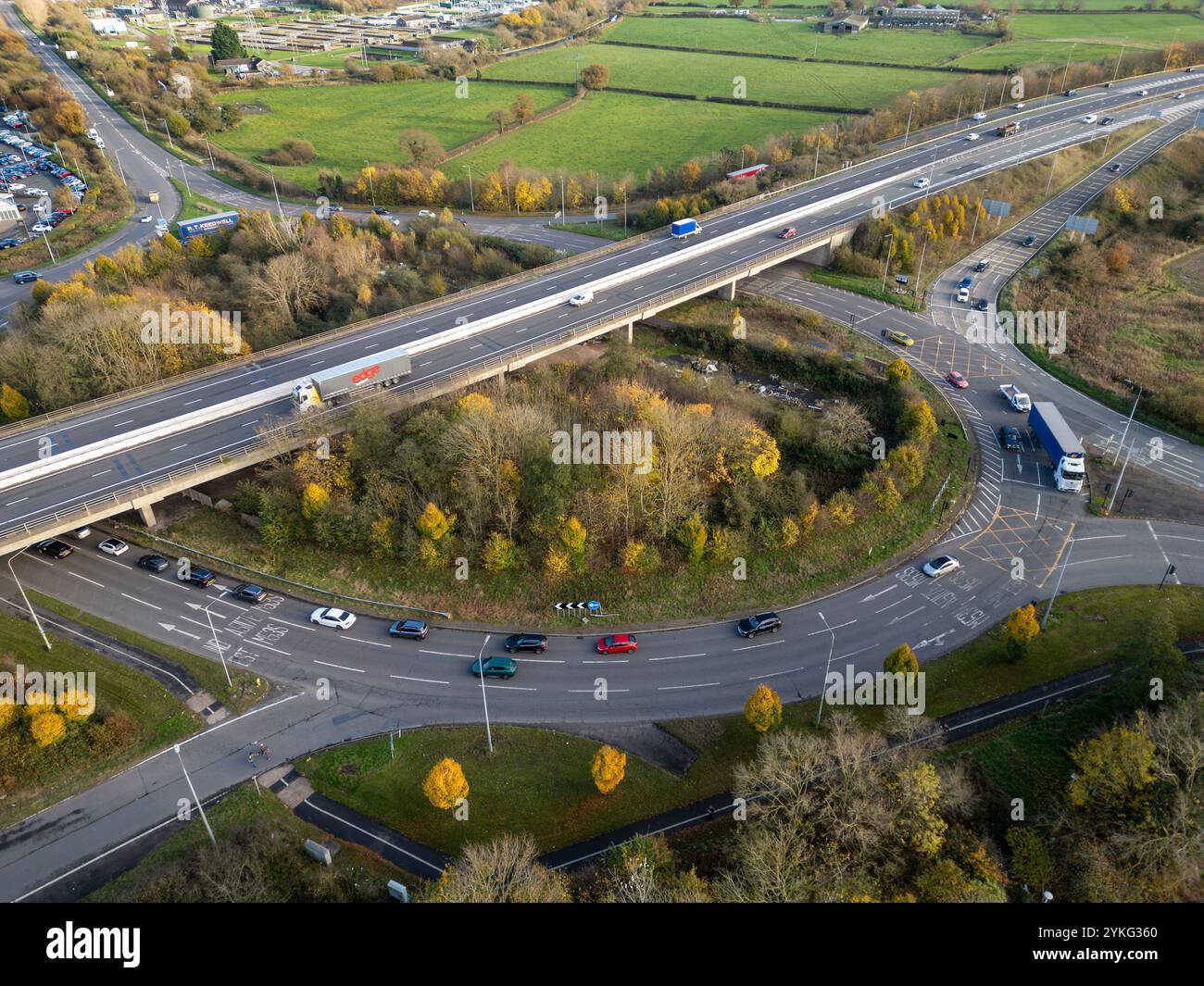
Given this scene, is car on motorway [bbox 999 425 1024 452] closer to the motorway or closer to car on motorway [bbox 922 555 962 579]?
the motorway

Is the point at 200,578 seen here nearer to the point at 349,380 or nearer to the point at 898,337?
the point at 349,380

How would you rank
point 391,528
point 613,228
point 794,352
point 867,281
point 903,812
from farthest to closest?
point 613,228 < point 867,281 < point 794,352 < point 391,528 < point 903,812

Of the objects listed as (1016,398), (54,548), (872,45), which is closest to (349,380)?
(54,548)

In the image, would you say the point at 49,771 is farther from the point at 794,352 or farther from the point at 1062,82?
the point at 1062,82

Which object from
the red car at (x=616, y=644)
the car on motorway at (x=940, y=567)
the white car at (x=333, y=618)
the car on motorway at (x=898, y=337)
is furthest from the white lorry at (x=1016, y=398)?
the white car at (x=333, y=618)

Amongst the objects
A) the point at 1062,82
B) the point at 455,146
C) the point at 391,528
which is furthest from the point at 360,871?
the point at 1062,82

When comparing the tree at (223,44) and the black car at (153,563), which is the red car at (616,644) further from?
the tree at (223,44)

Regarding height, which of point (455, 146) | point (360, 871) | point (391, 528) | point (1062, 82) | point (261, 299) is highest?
point (1062, 82)
